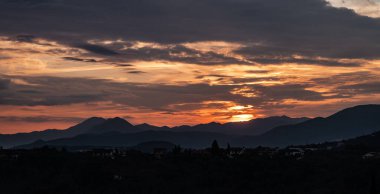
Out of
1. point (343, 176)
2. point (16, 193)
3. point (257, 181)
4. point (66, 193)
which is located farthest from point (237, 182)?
point (16, 193)

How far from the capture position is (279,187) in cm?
18250

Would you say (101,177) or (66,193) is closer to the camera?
(66,193)

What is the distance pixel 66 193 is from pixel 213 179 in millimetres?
48461

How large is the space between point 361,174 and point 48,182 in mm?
97643

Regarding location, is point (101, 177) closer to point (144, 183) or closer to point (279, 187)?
point (144, 183)

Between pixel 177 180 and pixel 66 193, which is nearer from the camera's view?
pixel 66 193

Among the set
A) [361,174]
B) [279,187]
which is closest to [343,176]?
[361,174]

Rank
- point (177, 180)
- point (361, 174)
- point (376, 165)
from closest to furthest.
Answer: point (361, 174) < point (376, 165) < point (177, 180)

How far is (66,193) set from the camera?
179625mm

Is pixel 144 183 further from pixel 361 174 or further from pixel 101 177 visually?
pixel 361 174

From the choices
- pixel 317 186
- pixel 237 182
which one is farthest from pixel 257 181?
pixel 317 186

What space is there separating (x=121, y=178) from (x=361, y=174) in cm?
7674

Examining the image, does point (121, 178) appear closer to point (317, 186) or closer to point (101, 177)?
point (101, 177)

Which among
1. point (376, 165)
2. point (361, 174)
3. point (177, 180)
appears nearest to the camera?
point (361, 174)
